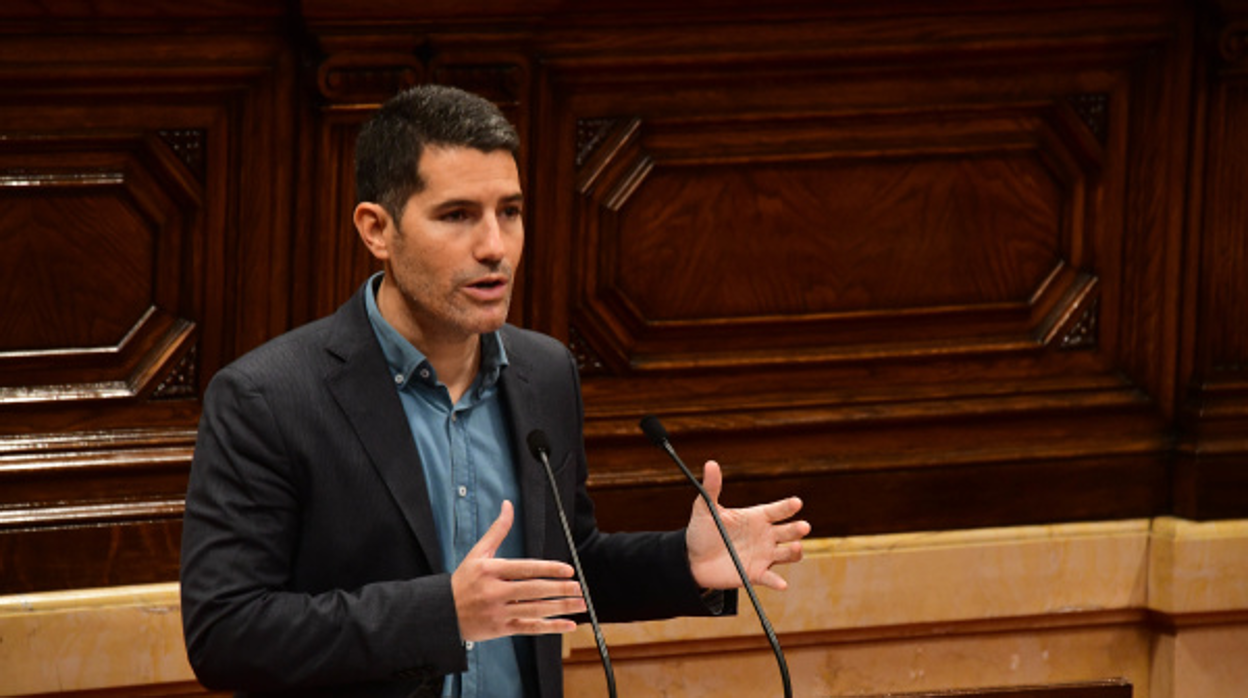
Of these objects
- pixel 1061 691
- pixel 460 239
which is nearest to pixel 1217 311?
pixel 1061 691

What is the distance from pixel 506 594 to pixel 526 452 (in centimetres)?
37

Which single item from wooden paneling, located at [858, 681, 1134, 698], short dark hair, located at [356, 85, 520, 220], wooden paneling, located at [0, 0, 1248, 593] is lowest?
wooden paneling, located at [858, 681, 1134, 698]

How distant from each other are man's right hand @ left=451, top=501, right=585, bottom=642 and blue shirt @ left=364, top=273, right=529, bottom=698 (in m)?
0.23

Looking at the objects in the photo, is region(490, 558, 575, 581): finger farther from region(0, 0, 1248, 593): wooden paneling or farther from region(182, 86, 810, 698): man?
region(0, 0, 1248, 593): wooden paneling

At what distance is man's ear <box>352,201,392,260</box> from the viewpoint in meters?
2.60

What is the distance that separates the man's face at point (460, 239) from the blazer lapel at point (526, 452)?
0.12 m

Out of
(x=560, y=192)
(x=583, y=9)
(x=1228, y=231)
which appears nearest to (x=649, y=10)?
(x=583, y=9)

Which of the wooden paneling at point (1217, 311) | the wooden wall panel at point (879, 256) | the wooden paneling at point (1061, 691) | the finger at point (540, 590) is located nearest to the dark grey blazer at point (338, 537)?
the finger at point (540, 590)

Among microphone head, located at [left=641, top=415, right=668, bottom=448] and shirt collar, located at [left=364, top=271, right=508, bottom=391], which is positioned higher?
shirt collar, located at [left=364, top=271, right=508, bottom=391]

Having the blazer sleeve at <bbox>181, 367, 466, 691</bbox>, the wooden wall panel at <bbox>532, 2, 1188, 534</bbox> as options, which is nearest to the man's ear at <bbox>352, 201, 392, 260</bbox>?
the blazer sleeve at <bbox>181, 367, 466, 691</bbox>

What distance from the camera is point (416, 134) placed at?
254 cm

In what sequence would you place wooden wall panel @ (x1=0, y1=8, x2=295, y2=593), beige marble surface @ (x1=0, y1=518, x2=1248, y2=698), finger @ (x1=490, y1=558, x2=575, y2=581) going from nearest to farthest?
finger @ (x1=490, y1=558, x2=575, y2=581) → wooden wall panel @ (x1=0, y1=8, x2=295, y2=593) → beige marble surface @ (x1=0, y1=518, x2=1248, y2=698)

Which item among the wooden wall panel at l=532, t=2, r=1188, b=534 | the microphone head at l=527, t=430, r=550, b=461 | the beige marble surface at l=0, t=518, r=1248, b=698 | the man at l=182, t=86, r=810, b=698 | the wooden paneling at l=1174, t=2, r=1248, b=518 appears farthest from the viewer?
the wooden paneling at l=1174, t=2, r=1248, b=518

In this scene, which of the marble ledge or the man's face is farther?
the marble ledge
